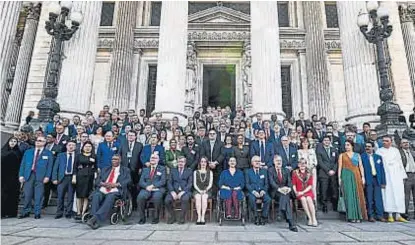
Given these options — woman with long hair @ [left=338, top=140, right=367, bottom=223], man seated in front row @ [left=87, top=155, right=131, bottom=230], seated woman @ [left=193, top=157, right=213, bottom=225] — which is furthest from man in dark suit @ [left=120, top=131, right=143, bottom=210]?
woman with long hair @ [left=338, top=140, right=367, bottom=223]

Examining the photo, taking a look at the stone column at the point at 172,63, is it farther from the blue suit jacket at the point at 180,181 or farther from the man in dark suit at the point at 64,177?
the man in dark suit at the point at 64,177

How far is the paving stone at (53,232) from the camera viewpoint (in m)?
4.66

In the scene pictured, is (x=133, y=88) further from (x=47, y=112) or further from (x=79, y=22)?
(x=47, y=112)

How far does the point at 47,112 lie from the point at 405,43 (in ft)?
62.8

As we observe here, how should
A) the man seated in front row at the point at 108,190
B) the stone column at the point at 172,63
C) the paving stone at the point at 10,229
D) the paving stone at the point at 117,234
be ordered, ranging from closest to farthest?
the paving stone at the point at 117,234
the paving stone at the point at 10,229
the man seated in front row at the point at 108,190
the stone column at the point at 172,63

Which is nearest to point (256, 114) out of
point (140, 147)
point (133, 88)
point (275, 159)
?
point (275, 159)

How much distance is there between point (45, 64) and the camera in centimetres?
1745

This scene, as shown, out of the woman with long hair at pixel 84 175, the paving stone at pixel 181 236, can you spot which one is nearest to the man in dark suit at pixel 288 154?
the paving stone at pixel 181 236

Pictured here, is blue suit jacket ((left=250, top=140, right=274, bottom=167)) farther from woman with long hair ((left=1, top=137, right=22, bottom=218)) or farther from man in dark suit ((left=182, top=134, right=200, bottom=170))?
woman with long hair ((left=1, top=137, right=22, bottom=218))

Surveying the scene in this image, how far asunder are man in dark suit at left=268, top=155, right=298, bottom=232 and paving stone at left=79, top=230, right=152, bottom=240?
2763 mm

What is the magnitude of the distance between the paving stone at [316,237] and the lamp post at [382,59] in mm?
5215

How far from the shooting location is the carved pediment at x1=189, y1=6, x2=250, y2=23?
60.3ft

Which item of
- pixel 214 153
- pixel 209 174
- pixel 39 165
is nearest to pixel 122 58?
pixel 39 165

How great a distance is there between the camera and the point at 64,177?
22.6 feet
